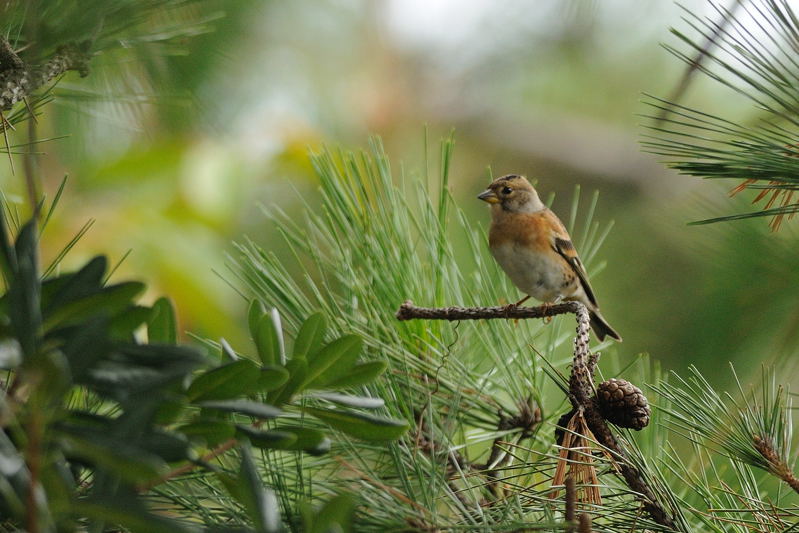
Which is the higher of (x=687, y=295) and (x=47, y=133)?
(x=687, y=295)

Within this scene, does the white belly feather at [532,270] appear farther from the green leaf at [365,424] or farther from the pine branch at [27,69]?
the green leaf at [365,424]

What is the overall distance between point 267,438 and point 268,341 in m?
0.15

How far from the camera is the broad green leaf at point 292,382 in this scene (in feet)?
2.86

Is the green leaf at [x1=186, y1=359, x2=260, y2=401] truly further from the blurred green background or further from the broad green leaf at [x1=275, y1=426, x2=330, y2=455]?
the blurred green background

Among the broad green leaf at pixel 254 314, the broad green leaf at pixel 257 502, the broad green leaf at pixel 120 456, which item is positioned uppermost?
the broad green leaf at pixel 120 456

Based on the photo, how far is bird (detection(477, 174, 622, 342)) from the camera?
2902mm

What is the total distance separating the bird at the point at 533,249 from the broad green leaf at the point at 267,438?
2.05 m

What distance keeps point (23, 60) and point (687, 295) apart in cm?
364

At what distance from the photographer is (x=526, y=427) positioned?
1544 mm

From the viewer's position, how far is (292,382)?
34.9 inches

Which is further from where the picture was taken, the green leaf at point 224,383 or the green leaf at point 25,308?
the green leaf at point 224,383

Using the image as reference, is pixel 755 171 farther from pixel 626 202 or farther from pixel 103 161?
pixel 626 202

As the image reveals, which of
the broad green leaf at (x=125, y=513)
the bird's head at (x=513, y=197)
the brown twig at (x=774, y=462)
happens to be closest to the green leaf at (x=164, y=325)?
the broad green leaf at (x=125, y=513)

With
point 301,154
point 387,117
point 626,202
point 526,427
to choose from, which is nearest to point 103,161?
point 301,154
